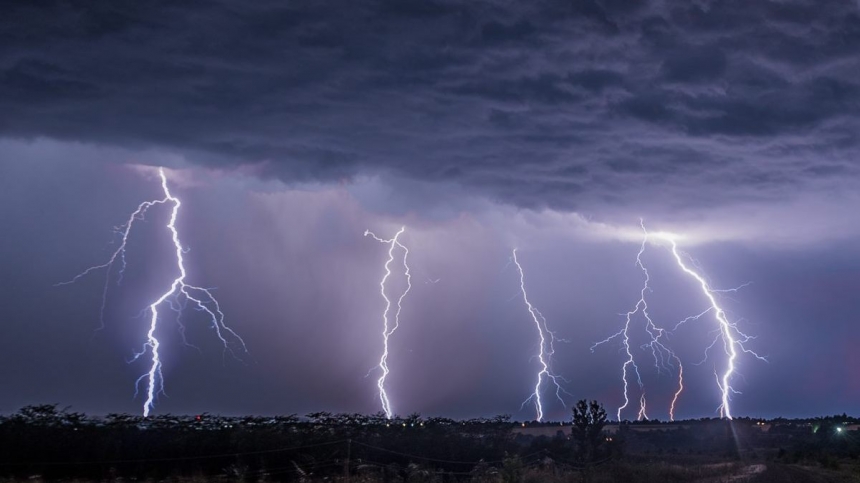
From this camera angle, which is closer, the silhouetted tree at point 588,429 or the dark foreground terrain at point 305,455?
the dark foreground terrain at point 305,455

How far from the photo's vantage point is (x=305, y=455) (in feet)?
102

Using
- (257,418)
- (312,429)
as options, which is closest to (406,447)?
(312,429)

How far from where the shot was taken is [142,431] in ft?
104

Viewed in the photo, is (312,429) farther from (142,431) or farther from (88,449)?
(88,449)

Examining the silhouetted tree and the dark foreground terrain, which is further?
the silhouetted tree

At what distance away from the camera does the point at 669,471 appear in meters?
→ 34.2

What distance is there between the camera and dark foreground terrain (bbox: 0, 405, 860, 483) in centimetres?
2830

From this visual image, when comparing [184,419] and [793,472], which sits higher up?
[184,419]

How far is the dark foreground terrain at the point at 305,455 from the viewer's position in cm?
2830

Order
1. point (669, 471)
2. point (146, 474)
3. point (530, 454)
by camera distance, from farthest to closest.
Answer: point (530, 454) → point (669, 471) → point (146, 474)

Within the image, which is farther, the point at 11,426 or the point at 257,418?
the point at 257,418

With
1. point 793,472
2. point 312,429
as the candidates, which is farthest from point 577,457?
point 312,429

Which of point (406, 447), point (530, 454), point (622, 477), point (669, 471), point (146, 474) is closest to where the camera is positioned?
point (146, 474)

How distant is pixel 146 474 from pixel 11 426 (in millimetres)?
5656
